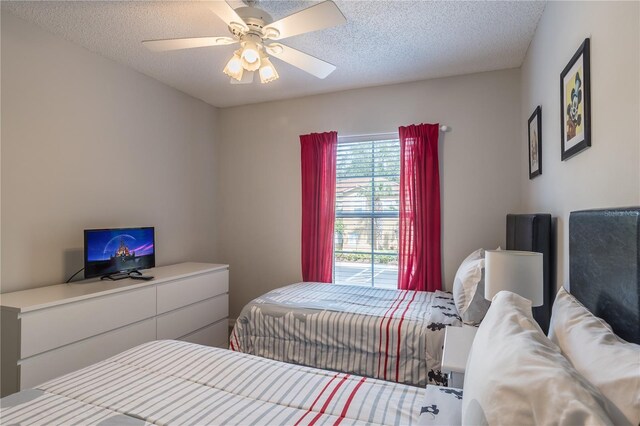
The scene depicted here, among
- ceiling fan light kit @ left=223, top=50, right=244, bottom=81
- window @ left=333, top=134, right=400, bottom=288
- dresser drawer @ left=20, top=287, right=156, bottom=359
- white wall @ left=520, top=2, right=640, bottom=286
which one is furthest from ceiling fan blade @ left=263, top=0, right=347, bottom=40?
dresser drawer @ left=20, top=287, right=156, bottom=359

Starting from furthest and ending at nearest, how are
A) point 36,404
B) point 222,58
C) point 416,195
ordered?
point 416,195 < point 222,58 < point 36,404

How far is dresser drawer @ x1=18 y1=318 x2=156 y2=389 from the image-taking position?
1.91 m

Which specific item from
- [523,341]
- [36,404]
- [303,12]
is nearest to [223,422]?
[36,404]

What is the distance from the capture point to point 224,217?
423 cm

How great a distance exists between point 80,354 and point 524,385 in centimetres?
251

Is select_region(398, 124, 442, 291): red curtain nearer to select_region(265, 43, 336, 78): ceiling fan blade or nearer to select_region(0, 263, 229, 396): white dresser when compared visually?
select_region(265, 43, 336, 78): ceiling fan blade

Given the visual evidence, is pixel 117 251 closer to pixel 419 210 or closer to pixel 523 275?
pixel 419 210

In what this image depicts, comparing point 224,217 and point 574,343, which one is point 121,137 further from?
point 574,343

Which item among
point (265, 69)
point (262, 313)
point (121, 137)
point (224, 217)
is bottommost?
point (262, 313)

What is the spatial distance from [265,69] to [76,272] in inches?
85.2

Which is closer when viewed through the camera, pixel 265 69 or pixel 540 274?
pixel 540 274

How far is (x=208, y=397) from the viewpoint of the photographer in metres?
1.23

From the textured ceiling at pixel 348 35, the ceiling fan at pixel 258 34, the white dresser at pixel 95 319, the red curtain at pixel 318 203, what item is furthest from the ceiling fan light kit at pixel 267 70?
the white dresser at pixel 95 319

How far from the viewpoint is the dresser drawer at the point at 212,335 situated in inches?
121
